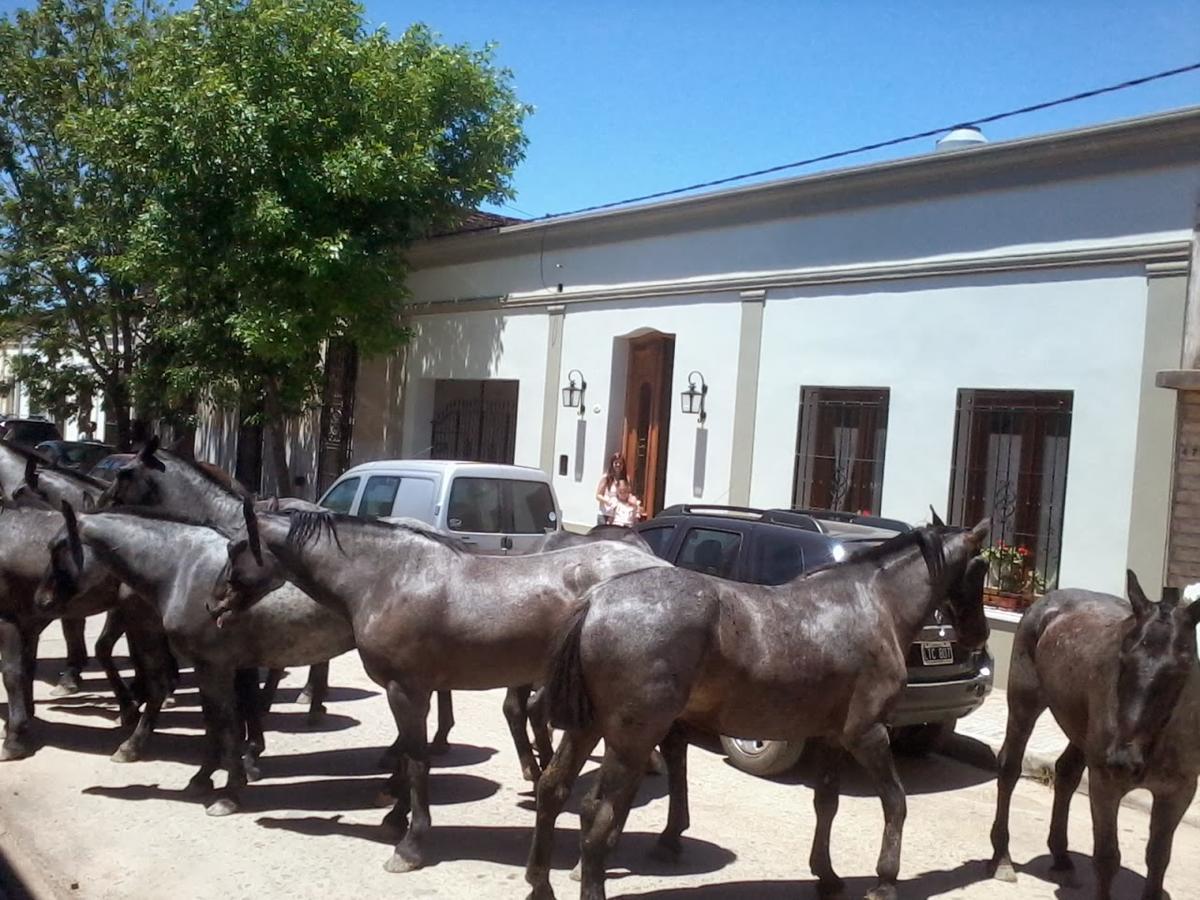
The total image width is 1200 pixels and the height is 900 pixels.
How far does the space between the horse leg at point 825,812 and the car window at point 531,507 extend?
6004mm

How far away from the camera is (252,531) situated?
6.01 meters

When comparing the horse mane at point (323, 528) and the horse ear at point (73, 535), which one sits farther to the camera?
the horse ear at point (73, 535)

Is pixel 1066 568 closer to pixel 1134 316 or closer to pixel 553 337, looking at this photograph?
pixel 1134 316

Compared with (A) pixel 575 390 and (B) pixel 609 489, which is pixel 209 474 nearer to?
(B) pixel 609 489

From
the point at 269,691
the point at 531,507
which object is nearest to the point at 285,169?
the point at 531,507

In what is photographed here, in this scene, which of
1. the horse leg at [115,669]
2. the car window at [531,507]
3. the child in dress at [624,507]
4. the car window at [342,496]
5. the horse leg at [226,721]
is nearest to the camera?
the horse leg at [226,721]

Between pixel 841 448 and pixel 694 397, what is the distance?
2370 millimetres

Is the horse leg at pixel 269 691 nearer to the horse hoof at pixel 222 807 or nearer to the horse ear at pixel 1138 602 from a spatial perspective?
the horse hoof at pixel 222 807

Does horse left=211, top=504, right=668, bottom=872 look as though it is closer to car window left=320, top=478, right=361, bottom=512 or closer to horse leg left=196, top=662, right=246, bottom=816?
horse leg left=196, top=662, right=246, bottom=816

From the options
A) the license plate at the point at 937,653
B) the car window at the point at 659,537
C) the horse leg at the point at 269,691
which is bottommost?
the horse leg at the point at 269,691

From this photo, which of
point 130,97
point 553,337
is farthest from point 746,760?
point 130,97

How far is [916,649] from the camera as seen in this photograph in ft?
24.3

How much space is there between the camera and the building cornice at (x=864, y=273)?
421 inches

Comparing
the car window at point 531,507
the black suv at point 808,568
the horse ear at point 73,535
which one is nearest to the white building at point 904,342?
the black suv at point 808,568
